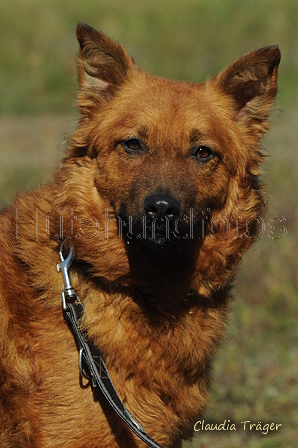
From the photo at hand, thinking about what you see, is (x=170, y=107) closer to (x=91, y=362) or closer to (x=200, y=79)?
(x=91, y=362)

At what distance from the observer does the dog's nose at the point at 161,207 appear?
3.18 metres

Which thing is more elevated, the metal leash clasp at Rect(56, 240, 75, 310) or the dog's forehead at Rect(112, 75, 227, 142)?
the dog's forehead at Rect(112, 75, 227, 142)

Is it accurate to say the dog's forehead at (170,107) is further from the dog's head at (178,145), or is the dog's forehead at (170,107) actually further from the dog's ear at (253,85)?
the dog's ear at (253,85)

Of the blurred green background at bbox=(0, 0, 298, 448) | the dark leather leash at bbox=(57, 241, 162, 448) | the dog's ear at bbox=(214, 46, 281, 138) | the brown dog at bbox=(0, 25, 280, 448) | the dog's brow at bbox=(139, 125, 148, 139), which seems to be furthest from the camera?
the blurred green background at bbox=(0, 0, 298, 448)

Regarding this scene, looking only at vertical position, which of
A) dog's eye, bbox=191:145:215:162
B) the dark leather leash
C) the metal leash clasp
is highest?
dog's eye, bbox=191:145:215:162

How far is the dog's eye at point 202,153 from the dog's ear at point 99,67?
2.51 feet

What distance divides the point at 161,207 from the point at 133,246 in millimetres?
490

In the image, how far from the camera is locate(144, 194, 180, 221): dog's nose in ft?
10.4

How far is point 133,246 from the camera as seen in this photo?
3.57 m

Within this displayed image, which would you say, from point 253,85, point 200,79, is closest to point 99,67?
point 253,85

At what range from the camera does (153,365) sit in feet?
11.0

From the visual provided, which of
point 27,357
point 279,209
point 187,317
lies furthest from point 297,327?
point 27,357

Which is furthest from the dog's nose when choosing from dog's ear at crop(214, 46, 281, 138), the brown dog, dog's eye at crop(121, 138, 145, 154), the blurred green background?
dog's ear at crop(214, 46, 281, 138)

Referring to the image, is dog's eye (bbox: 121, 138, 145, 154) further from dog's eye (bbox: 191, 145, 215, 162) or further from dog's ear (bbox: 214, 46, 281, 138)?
dog's ear (bbox: 214, 46, 281, 138)
